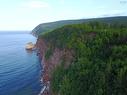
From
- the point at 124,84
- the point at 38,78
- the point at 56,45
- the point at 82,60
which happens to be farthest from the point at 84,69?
the point at 38,78

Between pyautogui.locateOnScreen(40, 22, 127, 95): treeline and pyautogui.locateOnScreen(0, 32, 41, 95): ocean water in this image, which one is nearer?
pyautogui.locateOnScreen(40, 22, 127, 95): treeline

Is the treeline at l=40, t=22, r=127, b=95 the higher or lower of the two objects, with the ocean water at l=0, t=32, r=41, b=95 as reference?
higher

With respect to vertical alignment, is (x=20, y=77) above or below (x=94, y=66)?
below

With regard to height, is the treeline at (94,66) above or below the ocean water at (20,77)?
above

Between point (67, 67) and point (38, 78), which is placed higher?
point (67, 67)

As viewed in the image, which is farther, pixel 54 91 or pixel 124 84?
pixel 54 91

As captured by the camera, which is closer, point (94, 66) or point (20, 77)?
point (94, 66)

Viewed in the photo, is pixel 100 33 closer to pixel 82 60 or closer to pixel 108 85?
pixel 82 60

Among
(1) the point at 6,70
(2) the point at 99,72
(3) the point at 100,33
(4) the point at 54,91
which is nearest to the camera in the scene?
(2) the point at 99,72
